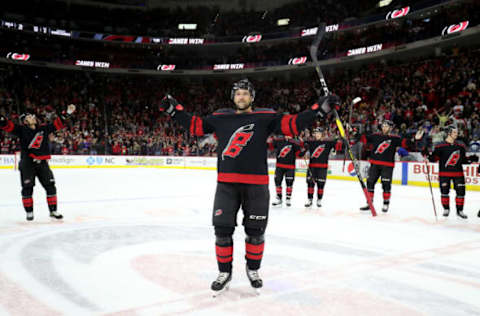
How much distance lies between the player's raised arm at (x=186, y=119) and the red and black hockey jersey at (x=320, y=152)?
5.41 m

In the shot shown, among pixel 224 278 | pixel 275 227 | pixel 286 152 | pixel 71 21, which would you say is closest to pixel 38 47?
pixel 71 21

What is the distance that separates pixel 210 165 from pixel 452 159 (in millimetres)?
14680

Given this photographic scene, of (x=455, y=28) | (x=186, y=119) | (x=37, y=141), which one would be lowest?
(x=37, y=141)

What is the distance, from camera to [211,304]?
117 inches

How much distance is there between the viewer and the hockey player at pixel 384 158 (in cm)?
787

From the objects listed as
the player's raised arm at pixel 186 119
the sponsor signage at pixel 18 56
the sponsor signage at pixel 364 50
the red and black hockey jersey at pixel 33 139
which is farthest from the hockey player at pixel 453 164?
the sponsor signage at pixel 18 56

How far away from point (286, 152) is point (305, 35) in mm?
21301

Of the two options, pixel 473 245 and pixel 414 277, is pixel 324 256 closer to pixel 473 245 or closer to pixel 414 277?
pixel 414 277

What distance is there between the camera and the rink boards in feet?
43.0

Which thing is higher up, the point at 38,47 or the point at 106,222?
the point at 38,47

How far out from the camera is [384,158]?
7.91 metres

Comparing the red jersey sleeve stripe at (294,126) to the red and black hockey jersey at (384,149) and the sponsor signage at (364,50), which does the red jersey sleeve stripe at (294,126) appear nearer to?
the red and black hockey jersey at (384,149)

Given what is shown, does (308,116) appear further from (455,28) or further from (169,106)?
(455,28)

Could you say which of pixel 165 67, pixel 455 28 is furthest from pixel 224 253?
pixel 165 67
